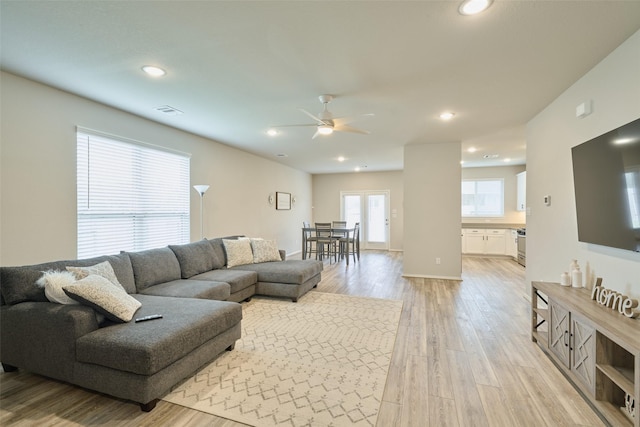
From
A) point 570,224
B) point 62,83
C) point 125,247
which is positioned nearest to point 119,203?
point 125,247

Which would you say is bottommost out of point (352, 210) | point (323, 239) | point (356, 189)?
point (323, 239)

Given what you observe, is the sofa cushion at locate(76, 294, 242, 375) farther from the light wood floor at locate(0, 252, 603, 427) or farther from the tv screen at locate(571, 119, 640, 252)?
the tv screen at locate(571, 119, 640, 252)

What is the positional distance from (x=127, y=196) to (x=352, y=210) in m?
7.00

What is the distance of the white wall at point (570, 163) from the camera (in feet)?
7.03

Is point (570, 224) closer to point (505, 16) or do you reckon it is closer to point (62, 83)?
point (505, 16)

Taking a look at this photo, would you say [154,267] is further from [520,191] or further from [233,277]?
[520,191]

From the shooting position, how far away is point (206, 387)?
2164 millimetres

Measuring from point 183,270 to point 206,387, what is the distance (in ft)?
6.49

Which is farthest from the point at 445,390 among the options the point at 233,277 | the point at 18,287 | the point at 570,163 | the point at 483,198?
the point at 483,198

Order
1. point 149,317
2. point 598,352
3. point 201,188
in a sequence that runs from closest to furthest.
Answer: point 598,352
point 149,317
point 201,188

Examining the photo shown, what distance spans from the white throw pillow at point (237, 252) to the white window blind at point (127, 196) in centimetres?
78

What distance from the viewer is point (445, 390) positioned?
7.02ft

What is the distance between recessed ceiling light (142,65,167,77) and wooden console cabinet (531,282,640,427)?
3.80 metres

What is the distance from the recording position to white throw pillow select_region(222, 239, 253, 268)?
451cm
